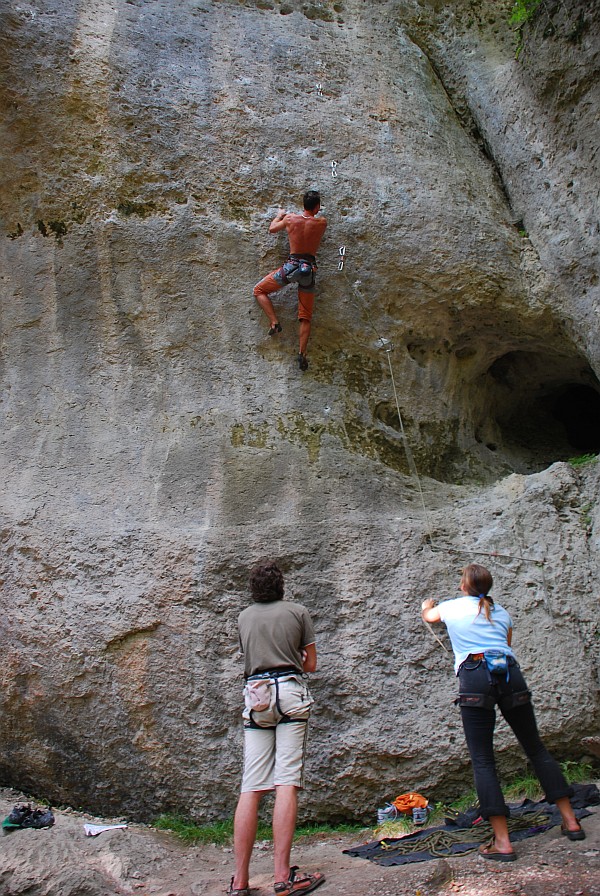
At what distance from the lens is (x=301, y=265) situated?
5.66 meters

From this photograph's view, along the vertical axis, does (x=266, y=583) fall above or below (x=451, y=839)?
above

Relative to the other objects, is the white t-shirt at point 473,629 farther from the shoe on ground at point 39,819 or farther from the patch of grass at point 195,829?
the shoe on ground at point 39,819

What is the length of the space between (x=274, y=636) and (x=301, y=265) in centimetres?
300

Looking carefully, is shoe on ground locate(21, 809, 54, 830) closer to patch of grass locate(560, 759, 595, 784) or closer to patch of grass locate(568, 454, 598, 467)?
patch of grass locate(560, 759, 595, 784)

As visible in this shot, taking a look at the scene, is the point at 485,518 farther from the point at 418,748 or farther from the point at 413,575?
the point at 418,748

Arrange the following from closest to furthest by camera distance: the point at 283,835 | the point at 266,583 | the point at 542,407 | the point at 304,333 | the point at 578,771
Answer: the point at 283,835 < the point at 266,583 < the point at 578,771 < the point at 304,333 < the point at 542,407

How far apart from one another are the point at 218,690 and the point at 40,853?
1.31 m

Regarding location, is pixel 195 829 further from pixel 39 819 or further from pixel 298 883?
pixel 298 883

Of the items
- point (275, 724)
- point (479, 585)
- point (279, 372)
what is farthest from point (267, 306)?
point (275, 724)

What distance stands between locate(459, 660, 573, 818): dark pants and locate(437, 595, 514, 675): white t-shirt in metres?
0.08

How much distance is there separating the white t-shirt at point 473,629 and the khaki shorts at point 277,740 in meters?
0.79

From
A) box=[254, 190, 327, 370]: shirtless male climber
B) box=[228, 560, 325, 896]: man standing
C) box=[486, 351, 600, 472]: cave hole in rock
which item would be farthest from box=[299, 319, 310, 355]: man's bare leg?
box=[228, 560, 325, 896]: man standing

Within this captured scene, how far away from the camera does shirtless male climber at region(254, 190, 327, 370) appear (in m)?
5.69

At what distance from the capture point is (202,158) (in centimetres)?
609
